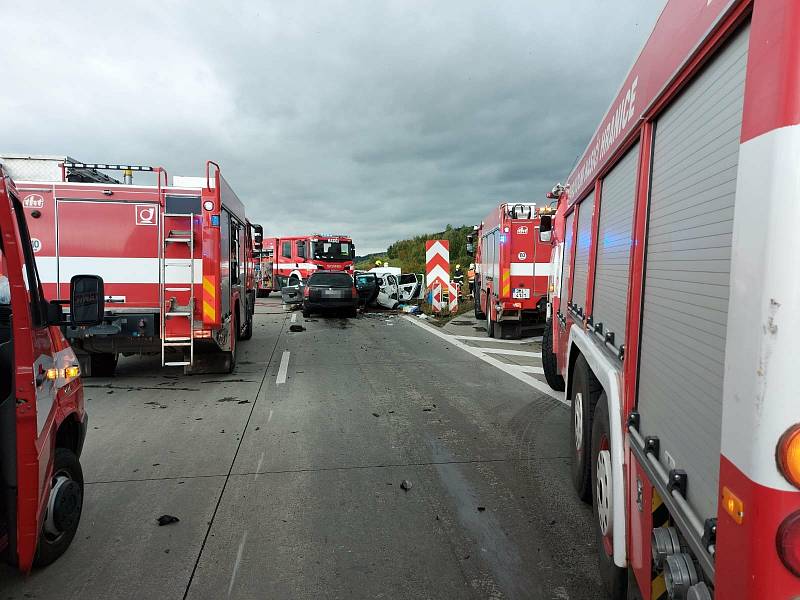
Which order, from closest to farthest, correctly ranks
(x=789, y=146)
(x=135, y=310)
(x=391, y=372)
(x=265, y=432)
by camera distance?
(x=789, y=146) → (x=265, y=432) → (x=135, y=310) → (x=391, y=372)

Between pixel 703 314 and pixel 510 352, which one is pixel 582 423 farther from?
pixel 510 352

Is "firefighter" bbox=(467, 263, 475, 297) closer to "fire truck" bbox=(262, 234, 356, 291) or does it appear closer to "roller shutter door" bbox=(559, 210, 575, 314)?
"fire truck" bbox=(262, 234, 356, 291)

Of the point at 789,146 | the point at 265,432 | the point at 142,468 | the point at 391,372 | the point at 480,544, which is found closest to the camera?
the point at 789,146

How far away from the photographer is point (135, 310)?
Answer: 23.9ft

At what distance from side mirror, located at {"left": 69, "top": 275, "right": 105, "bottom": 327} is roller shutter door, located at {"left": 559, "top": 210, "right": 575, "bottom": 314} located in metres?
4.19

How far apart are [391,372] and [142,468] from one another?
4658 millimetres

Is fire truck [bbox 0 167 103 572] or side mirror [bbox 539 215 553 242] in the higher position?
side mirror [bbox 539 215 553 242]

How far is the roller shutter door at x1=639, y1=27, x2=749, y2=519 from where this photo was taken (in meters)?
1.60

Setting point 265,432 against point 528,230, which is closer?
point 265,432

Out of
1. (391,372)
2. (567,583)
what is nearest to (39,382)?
(567,583)

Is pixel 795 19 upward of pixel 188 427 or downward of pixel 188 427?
upward

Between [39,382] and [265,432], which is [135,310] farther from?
[39,382]

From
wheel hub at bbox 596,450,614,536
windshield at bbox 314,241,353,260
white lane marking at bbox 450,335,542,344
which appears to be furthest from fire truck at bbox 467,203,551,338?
windshield at bbox 314,241,353,260

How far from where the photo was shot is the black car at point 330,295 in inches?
721
